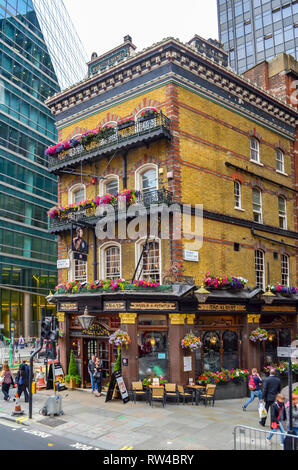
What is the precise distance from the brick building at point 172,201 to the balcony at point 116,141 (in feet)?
0.20

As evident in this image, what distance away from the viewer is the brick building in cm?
1825

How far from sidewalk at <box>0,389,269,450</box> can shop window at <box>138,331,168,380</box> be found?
4.50ft

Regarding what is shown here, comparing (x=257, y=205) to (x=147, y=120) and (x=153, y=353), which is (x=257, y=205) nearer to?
(x=147, y=120)

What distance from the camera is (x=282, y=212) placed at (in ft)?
83.5

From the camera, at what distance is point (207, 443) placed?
38.7 ft

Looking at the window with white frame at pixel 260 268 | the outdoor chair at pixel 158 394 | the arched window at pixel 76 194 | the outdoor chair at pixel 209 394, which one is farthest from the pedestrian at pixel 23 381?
the window with white frame at pixel 260 268

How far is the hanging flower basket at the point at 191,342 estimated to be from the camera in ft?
57.5

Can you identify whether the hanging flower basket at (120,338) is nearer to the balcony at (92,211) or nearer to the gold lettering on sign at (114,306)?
the gold lettering on sign at (114,306)

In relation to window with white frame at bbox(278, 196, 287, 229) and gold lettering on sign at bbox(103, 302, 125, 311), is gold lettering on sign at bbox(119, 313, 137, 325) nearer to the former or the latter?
gold lettering on sign at bbox(103, 302, 125, 311)

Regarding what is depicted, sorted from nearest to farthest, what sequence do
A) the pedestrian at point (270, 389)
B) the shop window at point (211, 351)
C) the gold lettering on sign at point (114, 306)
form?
the pedestrian at point (270, 389)
the gold lettering on sign at point (114, 306)
the shop window at point (211, 351)

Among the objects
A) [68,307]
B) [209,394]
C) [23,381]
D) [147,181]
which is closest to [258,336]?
[209,394]

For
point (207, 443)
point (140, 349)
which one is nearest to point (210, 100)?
point (140, 349)

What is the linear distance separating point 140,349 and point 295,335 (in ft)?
→ 35.4

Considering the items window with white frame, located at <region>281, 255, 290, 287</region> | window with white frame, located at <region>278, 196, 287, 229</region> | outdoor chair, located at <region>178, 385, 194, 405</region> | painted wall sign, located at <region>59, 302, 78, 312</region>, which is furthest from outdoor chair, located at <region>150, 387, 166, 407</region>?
window with white frame, located at <region>278, 196, 287, 229</region>
